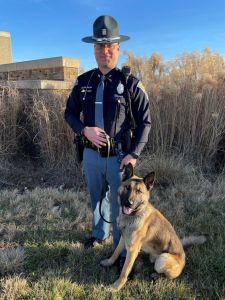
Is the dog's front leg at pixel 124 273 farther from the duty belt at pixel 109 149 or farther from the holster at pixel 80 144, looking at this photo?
the holster at pixel 80 144

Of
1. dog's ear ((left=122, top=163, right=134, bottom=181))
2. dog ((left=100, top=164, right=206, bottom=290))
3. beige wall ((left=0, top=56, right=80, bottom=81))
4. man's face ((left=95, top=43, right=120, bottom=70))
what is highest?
beige wall ((left=0, top=56, right=80, bottom=81))

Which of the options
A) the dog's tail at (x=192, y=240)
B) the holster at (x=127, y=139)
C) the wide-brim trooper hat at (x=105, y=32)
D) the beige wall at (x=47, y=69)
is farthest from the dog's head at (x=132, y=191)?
the beige wall at (x=47, y=69)

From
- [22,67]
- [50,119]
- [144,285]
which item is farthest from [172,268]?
[22,67]

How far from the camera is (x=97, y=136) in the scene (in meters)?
3.41

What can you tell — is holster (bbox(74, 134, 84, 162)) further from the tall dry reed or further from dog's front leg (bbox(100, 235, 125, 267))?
the tall dry reed

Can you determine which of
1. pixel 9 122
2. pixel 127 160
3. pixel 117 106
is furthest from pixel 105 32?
pixel 9 122

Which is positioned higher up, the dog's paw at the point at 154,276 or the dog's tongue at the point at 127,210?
the dog's tongue at the point at 127,210

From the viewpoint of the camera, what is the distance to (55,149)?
683 centimetres

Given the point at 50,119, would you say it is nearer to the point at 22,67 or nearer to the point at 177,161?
the point at 177,161

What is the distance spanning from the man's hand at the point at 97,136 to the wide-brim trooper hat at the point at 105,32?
799 mm

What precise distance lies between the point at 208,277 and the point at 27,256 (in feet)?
5.93

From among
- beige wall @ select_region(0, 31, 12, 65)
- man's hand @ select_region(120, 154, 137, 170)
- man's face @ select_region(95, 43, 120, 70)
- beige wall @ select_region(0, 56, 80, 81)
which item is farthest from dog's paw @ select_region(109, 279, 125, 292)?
beige wall @ select_region(0, 31, 12, 65)

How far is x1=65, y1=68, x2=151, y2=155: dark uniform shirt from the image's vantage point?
3439mm

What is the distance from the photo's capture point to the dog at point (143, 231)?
3246mm
